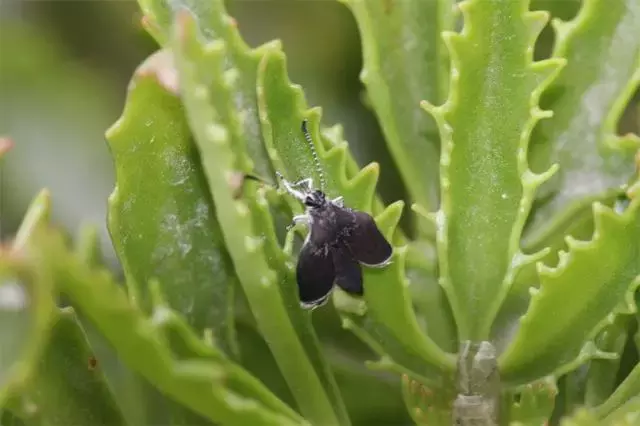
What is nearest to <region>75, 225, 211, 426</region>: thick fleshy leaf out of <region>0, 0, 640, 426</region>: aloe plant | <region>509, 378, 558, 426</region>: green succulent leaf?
<region>0, 0, 640, 426</region>: aloe plant

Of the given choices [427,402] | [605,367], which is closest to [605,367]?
[605,367]

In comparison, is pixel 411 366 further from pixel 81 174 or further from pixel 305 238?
pixel 81 174

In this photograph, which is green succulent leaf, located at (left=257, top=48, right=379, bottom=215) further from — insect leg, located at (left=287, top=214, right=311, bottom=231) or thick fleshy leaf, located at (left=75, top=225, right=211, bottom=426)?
thick fleshy leaf, located at (left=75, top=225, right=211, bottom=426)

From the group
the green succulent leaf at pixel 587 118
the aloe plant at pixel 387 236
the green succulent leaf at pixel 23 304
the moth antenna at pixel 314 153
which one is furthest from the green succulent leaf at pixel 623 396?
the green succulent leaf at pixel 23 304

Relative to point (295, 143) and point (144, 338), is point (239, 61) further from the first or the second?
point (144, 338)

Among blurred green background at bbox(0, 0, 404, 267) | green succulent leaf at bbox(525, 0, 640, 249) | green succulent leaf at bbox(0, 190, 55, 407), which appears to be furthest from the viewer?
blurred green background at bbox(0, 0, 404, 267)

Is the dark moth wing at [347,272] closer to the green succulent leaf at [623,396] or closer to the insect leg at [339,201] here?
the insect leg at [339,201]
